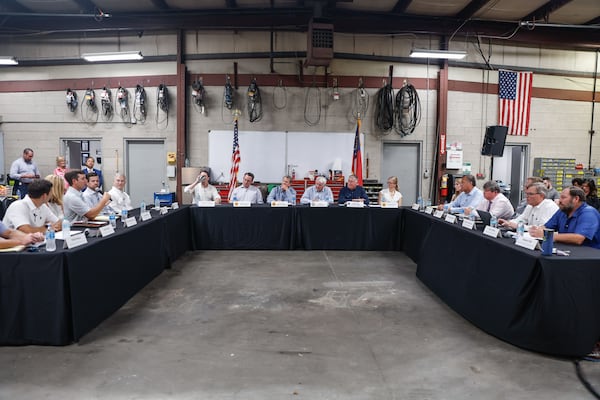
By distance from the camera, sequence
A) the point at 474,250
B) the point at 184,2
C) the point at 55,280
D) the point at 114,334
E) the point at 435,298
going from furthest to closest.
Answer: the point at 184,2, the point at 435,298, the point at 474,250, the point at 114,334, the point at 55,280

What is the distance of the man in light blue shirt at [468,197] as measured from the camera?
5.49 meters

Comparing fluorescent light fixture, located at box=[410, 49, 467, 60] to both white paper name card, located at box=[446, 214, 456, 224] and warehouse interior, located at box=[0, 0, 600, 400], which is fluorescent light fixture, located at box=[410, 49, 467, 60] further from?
white paper name card, located at box=[446, 214, 456, 224]

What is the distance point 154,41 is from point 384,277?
734cm

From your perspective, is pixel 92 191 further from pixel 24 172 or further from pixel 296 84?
pixel 296 84

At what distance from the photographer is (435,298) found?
4148mm

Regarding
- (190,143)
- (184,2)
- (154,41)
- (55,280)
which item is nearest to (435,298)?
(55,280)

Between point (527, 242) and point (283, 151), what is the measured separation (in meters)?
6.17

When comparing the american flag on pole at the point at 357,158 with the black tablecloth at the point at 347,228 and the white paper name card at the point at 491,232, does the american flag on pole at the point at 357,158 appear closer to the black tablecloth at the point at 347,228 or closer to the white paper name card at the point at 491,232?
the black tablecloth at the point at 347,228

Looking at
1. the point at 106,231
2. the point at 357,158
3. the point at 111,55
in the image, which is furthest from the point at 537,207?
the point at 111,55

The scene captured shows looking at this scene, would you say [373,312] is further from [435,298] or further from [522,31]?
[522,31]

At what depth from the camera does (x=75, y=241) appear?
3.10 m

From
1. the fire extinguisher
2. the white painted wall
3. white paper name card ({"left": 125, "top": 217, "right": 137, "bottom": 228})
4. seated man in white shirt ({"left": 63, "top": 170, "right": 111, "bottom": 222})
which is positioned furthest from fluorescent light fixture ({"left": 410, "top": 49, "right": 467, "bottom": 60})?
seated man in white shirt ({"left": 63, "top": 170, "right": 111, "bottom": 222})

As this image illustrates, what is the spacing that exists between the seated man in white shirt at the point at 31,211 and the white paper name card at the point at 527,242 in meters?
4.22

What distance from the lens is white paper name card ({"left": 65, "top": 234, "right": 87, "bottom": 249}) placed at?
303 cm
